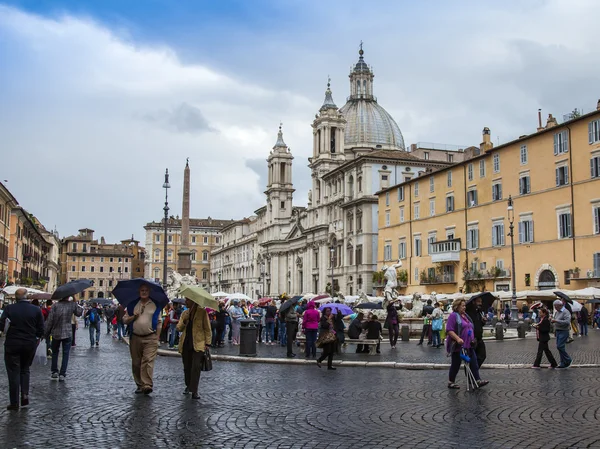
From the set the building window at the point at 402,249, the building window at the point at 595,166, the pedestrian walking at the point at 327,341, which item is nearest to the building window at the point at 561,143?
the building window at the point at 595,166

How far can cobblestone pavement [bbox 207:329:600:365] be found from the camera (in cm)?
1783

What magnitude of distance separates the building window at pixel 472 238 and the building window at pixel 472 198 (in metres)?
1.83

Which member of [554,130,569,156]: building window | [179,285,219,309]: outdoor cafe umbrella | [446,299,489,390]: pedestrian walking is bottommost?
[446,299,489,390]: pedestrian walking

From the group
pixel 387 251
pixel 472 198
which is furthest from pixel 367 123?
pixel 472 198

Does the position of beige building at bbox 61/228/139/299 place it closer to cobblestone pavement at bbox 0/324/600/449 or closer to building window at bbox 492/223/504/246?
building window at bbox 492/223/504/246

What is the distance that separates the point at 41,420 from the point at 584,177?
37.5m

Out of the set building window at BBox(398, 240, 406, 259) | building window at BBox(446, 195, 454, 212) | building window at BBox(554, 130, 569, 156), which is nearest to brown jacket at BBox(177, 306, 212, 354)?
building window at BBox(554, 130, 569, 156)

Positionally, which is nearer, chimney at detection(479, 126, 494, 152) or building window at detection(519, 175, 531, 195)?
building window at detection(519, 175, 531, 195)

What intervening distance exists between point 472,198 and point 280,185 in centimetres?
5524

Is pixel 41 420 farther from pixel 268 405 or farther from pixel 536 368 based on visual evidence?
pixel 536 368

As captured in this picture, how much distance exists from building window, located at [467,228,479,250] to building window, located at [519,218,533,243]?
15.9 feet

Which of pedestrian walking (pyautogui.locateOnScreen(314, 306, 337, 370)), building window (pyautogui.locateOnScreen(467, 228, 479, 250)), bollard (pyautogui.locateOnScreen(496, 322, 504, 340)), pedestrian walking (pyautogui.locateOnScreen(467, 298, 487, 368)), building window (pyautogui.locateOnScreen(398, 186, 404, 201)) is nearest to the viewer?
pedestrian walking (pyautogui.locateOnScreen(467, 298, 487, 368))

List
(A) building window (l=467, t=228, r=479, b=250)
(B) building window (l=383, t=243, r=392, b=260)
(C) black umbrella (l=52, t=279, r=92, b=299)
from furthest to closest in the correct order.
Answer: (B) building window (l=383, t=243, r=392, b=260)
(A) building window (l=467, t=228, r=479, b=250)
(C) black umbrella (l=52, t=279, r=92, b=299)

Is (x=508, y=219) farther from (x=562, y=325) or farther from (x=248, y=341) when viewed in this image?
(x=248, y=341)
